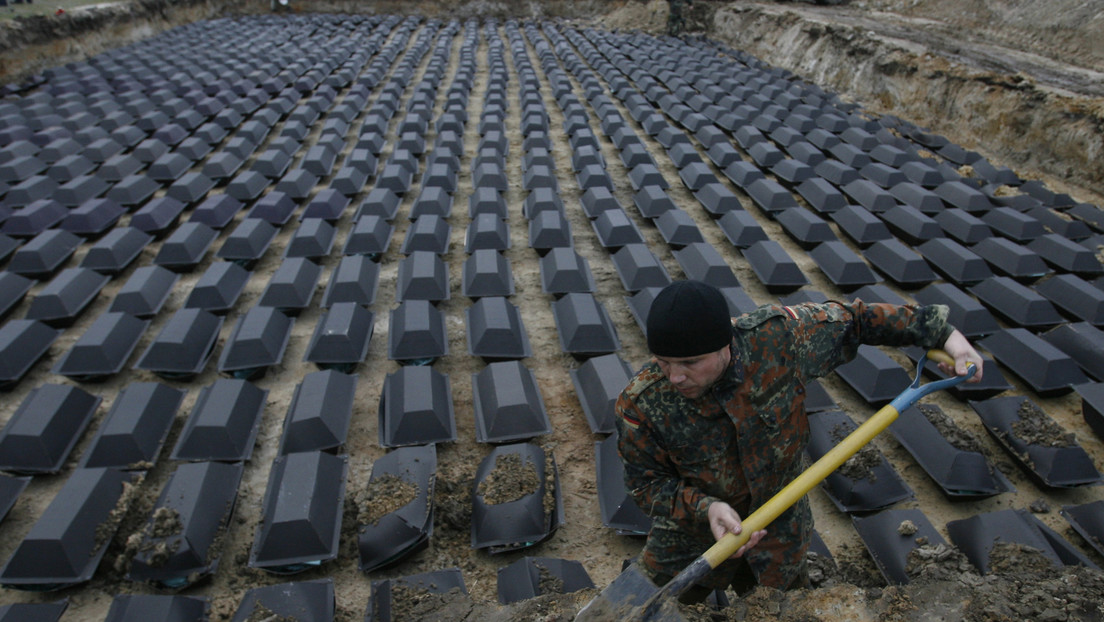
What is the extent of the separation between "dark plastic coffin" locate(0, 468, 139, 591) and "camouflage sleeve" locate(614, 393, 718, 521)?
10.8 feet

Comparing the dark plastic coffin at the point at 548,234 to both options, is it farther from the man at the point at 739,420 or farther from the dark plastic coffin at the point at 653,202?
the man at the point at 739,420

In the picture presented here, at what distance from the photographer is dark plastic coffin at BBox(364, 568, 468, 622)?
298 cm

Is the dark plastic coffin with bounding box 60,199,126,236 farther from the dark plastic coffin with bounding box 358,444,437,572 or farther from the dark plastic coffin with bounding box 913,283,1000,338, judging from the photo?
the dark plastic coffin with bounding box 913,283,1000,338

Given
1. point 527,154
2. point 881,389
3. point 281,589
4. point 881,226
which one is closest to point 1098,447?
point 881,389

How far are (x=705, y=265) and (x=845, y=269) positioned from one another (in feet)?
4.96

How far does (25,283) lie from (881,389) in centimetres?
851

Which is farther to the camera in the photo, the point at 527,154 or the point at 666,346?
the point at 527,154

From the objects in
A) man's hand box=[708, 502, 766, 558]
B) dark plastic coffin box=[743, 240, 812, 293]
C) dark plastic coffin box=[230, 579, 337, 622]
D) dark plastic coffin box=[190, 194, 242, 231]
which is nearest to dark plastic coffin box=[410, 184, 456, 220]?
dark plastic coffin box=[190, 194, 242, 231]

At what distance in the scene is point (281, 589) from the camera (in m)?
3.10

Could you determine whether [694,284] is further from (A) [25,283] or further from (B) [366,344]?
(A) [25,283]

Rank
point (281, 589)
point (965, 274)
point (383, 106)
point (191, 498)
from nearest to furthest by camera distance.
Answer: point (281, 589) < point (191, 498) < point (965, 274) < point (383, 106)

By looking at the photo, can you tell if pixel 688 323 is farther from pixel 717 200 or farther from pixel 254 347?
pixel 717 200

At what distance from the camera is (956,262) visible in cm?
611

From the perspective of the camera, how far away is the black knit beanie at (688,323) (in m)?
2.02
